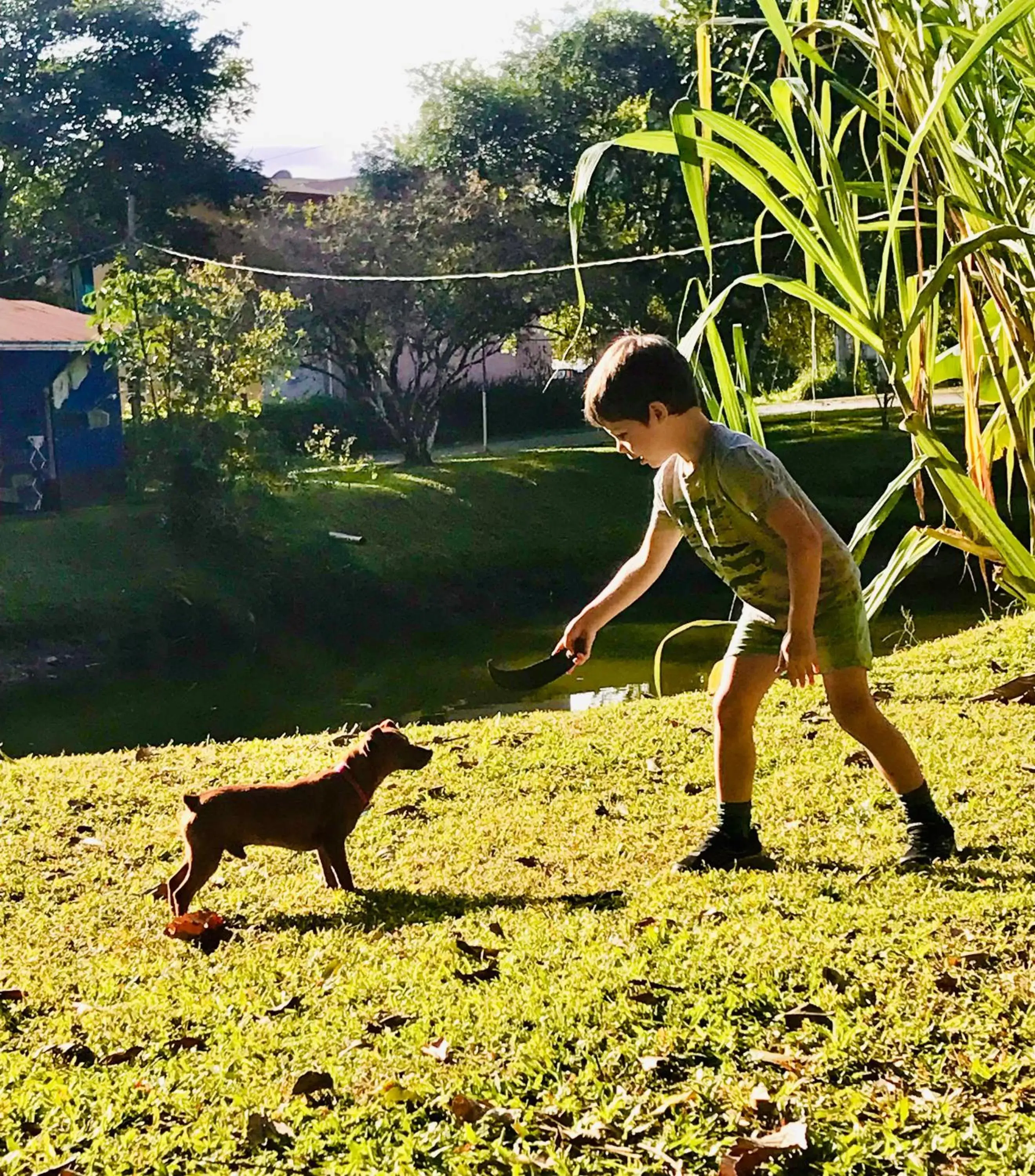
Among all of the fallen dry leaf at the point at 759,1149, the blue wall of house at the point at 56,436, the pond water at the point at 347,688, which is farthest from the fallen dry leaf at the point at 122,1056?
the blue wall of house at the point at 56,436

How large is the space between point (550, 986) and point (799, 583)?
1115 millimetres

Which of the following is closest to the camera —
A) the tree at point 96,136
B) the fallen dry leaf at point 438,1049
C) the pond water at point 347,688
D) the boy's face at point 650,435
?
the fallen dry leaf at point 438,1049

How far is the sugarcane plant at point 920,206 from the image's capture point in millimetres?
1890

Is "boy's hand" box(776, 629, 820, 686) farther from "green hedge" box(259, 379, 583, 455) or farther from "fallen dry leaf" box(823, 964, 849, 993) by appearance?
"green hedge" box(259, 379, 583, 455)

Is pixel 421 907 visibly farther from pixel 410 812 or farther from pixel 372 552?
pixel 372 552

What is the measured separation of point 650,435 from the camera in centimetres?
346

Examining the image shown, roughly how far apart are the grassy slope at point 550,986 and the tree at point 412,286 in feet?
61.0

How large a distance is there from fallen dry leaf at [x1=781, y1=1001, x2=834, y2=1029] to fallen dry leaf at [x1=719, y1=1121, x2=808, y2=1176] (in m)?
0.40

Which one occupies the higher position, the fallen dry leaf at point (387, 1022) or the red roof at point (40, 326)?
the red roof at point (40, 326)

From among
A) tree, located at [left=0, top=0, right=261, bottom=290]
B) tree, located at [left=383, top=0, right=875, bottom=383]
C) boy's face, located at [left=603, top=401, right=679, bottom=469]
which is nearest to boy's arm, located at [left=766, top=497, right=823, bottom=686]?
boy's face, located at [left=603, top=401, right=679, bottom=469]

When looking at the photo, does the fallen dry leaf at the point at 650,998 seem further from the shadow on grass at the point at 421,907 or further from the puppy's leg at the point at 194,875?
the puppy's leg at the point at 194,875

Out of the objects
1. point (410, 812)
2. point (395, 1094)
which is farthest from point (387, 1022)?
point (410, 812)

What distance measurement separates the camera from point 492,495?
20.5 meters

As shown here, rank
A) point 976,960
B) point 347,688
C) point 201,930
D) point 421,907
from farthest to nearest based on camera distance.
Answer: point 347,688 → point 421,907 → point 201,930 → point 976,960
